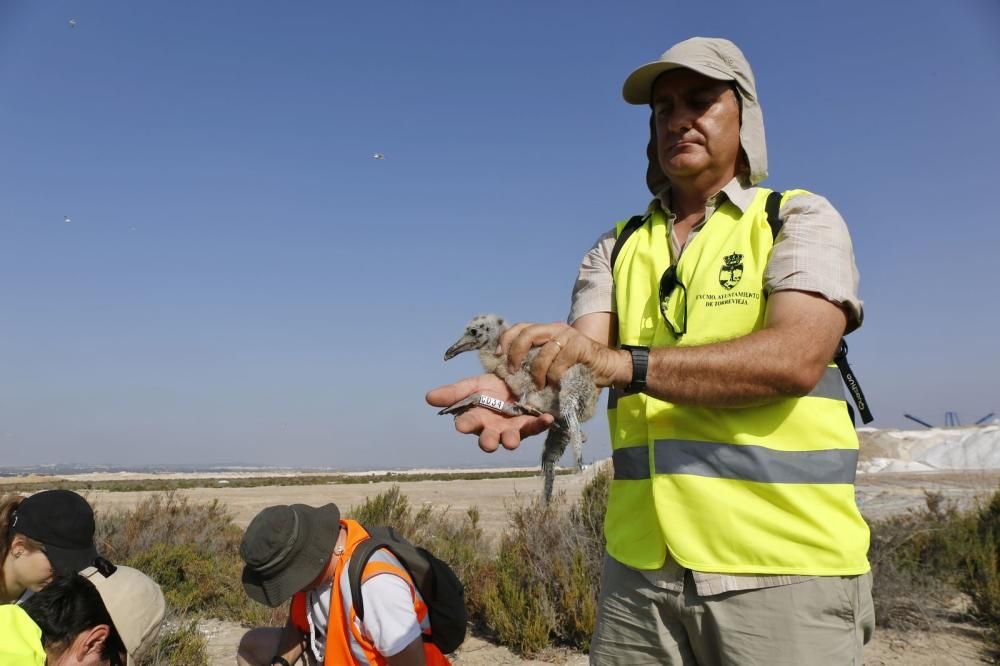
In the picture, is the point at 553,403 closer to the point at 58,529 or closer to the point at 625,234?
the point at 625,234

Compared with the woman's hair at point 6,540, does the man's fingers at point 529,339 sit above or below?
above

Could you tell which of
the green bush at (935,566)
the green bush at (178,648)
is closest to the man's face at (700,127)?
the green bush at (178,648)

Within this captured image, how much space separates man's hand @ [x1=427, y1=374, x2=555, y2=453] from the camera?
6.75 feet

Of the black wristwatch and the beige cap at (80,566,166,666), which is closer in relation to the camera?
the black wristwatch

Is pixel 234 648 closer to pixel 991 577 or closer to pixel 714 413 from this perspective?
pixel 714 413

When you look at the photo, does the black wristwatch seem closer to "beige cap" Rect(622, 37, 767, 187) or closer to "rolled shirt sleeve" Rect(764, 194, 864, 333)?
"rolled shirt sleeve" Rect(764, 194, 864, 333)

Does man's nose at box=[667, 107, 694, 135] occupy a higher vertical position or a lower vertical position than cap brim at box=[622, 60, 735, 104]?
lower

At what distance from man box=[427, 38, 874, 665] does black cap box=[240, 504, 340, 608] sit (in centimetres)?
213

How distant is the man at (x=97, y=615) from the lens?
3.37 meters

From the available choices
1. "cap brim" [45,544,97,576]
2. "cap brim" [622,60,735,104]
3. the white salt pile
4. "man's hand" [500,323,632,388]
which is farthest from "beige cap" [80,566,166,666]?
the white salt pile

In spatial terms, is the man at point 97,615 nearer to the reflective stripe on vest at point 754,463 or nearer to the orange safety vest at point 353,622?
the orange safety vest at point 353,622

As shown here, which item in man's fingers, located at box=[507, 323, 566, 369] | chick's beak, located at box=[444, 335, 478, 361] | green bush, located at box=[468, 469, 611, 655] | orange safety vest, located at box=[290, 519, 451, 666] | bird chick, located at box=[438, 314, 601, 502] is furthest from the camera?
green bush, located at box=[468, 469, 611, 655]

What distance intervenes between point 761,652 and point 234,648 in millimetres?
6997

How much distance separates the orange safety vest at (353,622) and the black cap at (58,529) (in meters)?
1.56
